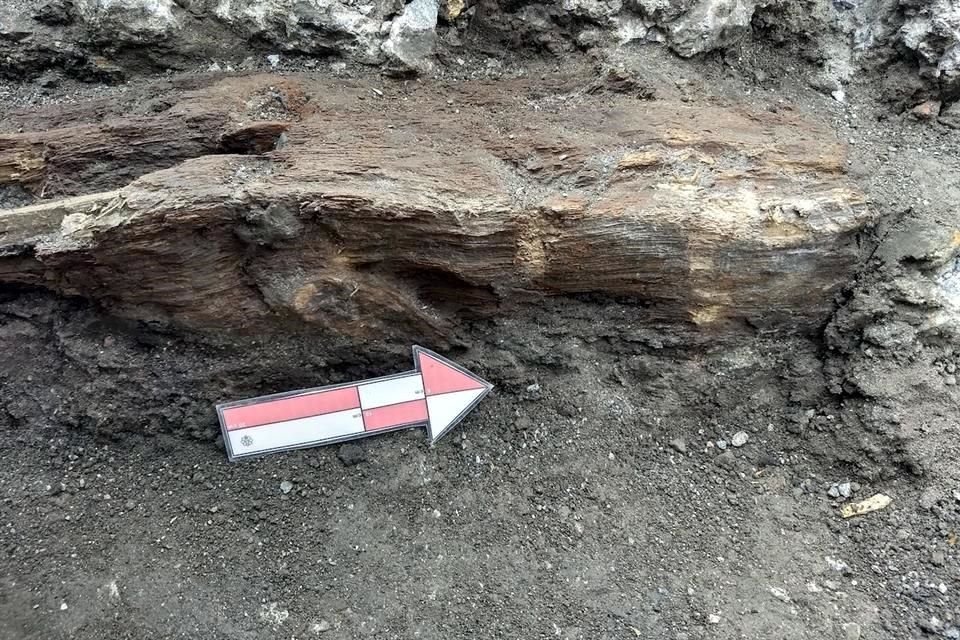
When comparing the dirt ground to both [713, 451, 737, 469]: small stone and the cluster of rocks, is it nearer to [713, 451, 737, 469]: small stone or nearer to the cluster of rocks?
[713, 451, 737, 469]: small stone

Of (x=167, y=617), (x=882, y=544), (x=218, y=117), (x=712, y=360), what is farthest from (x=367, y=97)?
(x=882, y=544)

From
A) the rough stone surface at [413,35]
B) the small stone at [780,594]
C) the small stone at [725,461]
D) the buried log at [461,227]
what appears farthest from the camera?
the rough stone surface at [413,35]

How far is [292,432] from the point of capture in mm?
2613

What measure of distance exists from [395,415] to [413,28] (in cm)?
164

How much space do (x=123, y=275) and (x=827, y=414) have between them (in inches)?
108

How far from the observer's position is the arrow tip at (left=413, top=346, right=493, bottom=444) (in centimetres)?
263

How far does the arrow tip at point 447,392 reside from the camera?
2.63m

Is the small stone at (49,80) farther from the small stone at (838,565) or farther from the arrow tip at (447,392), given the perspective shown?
the small stone at (838,565)

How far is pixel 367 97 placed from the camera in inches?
107

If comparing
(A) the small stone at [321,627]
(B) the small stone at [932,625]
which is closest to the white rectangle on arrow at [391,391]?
(A) the small stone at [321,627]

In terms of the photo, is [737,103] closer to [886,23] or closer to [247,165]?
[886,23]

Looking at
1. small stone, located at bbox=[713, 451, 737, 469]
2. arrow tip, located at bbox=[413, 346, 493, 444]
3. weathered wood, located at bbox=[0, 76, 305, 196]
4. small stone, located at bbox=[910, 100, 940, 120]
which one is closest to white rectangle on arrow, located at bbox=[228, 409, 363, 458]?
arrow tip, located at bbox=[413, 346, 493, 444]

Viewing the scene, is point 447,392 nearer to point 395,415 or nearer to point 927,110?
point 395,415

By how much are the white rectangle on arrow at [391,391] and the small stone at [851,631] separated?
174cm
